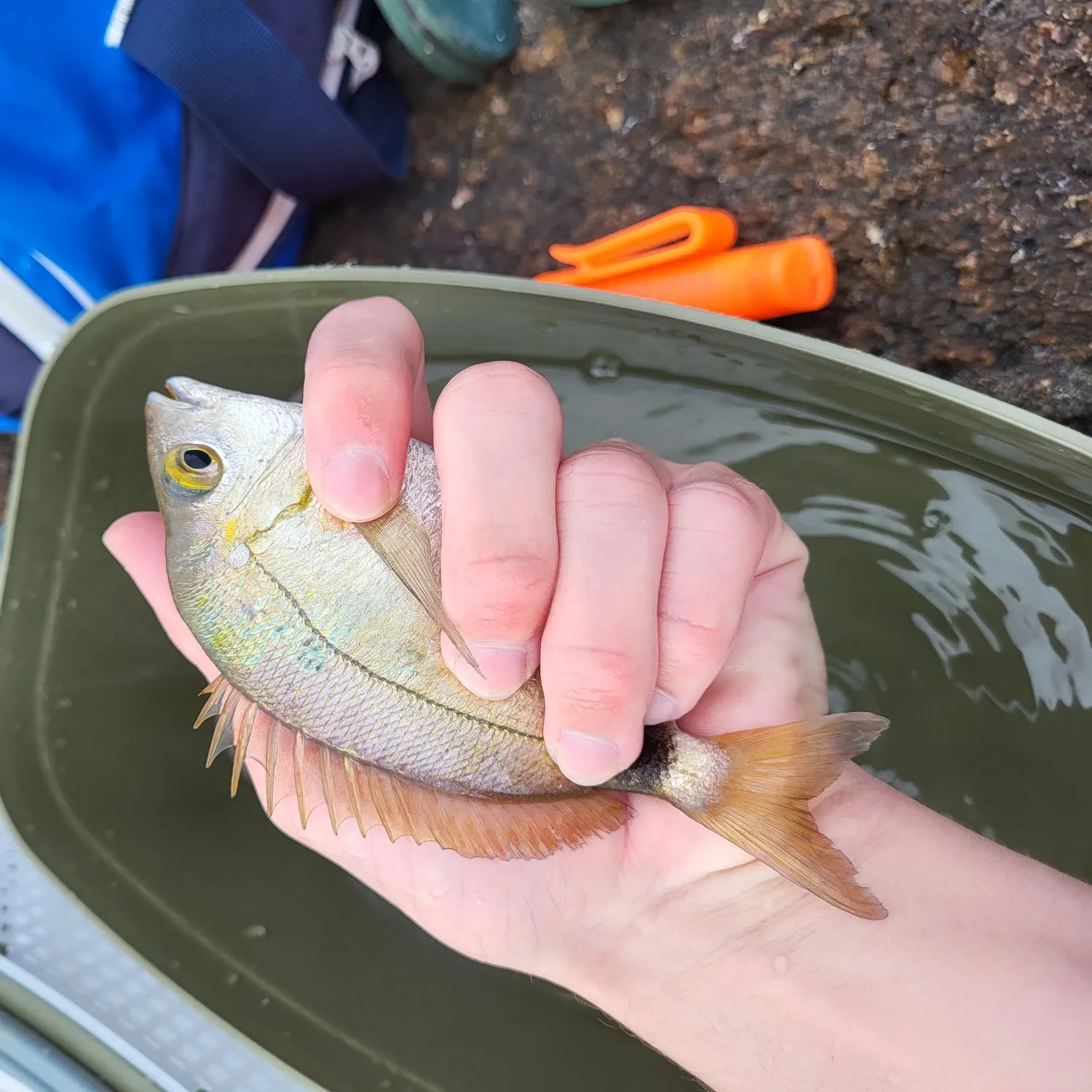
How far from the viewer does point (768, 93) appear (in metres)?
1.49

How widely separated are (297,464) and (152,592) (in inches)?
17.8

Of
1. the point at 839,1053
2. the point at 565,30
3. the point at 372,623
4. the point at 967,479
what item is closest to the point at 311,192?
the point at 565,30

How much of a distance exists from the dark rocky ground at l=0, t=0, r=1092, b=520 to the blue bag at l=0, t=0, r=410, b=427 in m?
0.34

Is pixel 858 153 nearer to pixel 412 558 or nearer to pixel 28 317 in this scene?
pixel 412 558

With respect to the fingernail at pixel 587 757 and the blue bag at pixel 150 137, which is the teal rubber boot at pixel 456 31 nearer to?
the blue bag at pixel 150 137

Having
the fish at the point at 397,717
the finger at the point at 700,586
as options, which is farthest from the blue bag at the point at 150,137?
the finger at the point at 700,586

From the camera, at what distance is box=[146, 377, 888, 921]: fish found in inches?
36.1

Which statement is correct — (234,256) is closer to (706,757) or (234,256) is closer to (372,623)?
(372,623)

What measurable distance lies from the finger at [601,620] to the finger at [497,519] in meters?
0.03

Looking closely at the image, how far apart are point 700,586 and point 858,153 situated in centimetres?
93

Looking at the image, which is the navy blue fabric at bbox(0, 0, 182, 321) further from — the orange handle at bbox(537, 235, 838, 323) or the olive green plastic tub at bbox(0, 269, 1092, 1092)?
the orange handle at bbox(537, 235, 838, 323)

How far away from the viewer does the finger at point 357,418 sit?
877mm

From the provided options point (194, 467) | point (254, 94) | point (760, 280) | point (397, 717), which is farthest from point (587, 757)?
point (254, 94)

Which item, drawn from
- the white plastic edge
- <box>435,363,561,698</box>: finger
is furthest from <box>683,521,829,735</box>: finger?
the white plastic edge
